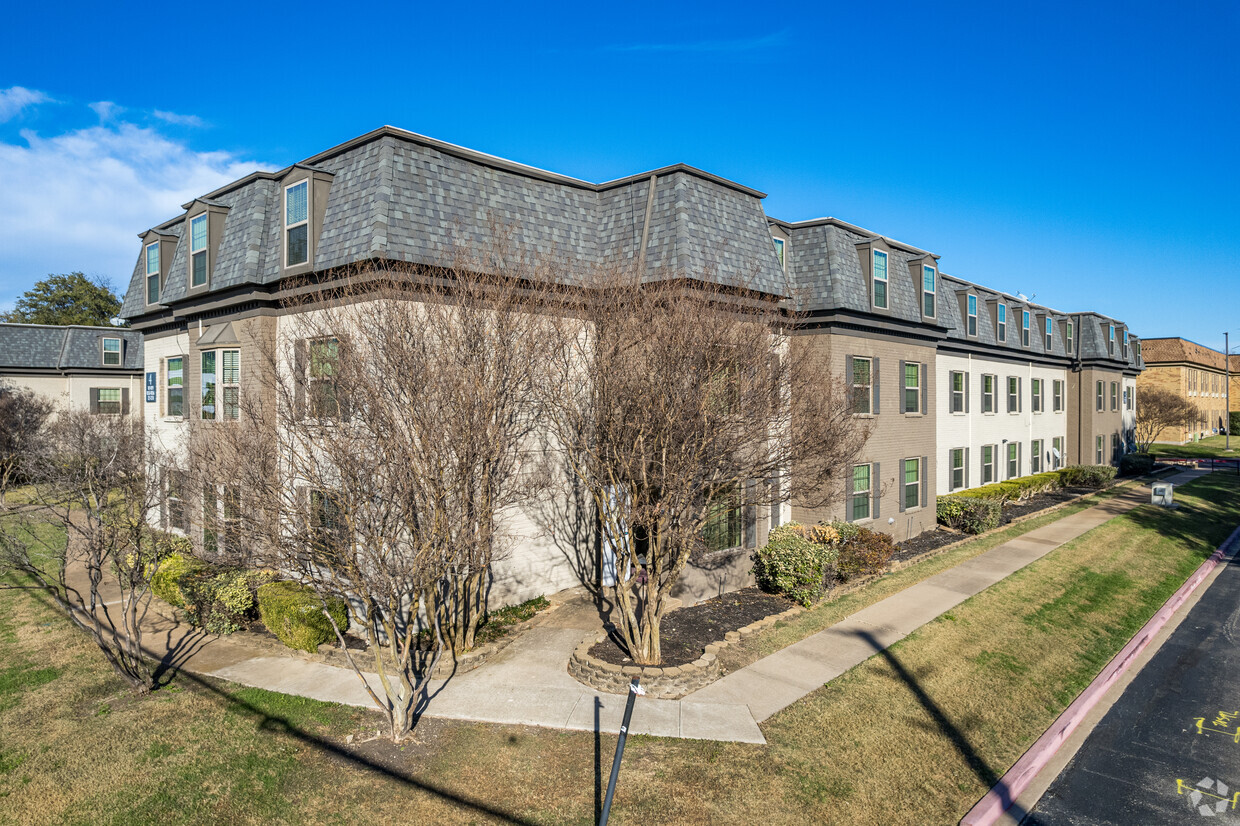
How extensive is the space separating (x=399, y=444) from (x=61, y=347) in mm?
34927

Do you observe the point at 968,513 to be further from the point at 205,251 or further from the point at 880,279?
the point at 205,251

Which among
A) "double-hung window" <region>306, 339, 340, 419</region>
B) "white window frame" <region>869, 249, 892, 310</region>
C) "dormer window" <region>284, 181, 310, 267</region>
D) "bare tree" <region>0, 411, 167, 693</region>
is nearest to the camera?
"double-hung window" <region>306, 339, 340, 419</region>

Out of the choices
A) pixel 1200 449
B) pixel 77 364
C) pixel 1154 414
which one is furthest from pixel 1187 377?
pixel 77 364

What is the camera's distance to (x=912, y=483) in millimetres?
21359

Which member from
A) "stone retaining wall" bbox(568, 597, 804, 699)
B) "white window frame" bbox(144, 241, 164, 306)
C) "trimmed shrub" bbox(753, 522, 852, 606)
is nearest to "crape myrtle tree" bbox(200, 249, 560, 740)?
"stone retaining wall" bbox(568, 597, 804, 699)

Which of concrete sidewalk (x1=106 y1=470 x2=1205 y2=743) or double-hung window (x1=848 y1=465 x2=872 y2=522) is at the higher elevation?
double-hung window (x1=848 y1=465 x2=872 y2=522)

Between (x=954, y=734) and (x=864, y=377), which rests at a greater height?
(x=864, y=377)

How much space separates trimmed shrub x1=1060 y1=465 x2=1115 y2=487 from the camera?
3272 centimetres

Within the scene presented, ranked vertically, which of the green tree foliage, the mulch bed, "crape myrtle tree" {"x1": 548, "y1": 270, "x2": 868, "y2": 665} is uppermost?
the green tree foliage

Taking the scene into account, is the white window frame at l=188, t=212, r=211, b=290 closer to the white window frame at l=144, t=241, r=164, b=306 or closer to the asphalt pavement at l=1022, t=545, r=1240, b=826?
the white window frame at l=144, t=241, r=164, b=306

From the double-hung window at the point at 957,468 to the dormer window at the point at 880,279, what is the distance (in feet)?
30.7

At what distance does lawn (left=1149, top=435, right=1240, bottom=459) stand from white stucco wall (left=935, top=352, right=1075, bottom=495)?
79.9ft

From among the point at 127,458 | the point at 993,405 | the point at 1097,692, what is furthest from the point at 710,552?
the point at 993,405

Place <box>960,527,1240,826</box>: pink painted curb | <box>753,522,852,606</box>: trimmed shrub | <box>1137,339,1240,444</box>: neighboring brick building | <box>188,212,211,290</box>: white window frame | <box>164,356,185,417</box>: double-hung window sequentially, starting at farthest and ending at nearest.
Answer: <box>1137,339,1240,444</box>: neighboring brick building < <box>164,356,185,417</box>: double-hung window < <box>188,212,211,290</box>: white window frame < <box>753,522,852,606</box>: trimmed shrub < <box>960,527,1240,826</box>: pink painted curb
